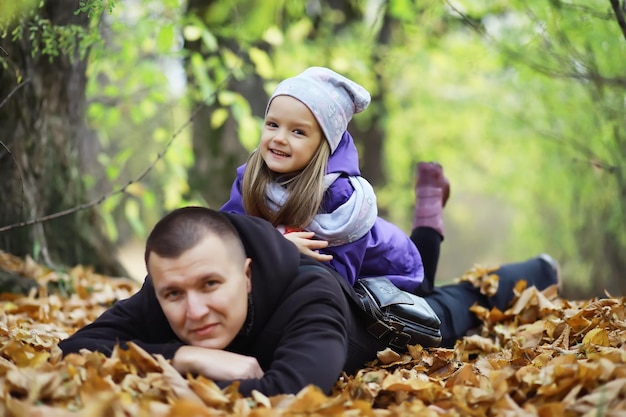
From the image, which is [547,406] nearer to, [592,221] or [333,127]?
[333,127]

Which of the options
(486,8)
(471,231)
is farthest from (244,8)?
(471,231)

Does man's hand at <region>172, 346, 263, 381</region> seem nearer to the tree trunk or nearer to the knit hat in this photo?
the knit hat

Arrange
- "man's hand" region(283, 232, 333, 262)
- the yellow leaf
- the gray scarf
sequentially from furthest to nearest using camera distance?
the gray scarf
"man's hand" region(283, 232, 333, 262)
the yellow leaf

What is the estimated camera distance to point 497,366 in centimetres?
277

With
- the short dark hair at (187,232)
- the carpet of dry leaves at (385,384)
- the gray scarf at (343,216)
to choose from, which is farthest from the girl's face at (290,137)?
the carpet of dry leaves at (385,384)

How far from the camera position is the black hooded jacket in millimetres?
2344

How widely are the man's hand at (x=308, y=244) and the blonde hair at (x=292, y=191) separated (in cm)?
13

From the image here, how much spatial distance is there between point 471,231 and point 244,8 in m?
19.5

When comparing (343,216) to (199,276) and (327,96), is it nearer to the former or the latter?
(327,96)

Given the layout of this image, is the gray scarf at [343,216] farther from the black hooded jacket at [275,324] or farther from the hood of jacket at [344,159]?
the black hooded jacket at [275,324]

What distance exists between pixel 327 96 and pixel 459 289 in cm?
150

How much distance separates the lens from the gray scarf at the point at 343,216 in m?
3.23

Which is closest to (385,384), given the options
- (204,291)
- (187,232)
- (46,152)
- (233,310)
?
(233,310)

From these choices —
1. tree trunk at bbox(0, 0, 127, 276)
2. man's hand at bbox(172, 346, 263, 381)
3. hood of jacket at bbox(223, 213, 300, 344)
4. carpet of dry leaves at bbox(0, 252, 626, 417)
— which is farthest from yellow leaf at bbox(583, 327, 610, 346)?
tree trunk at bbox(0, 0, 127, 276)
